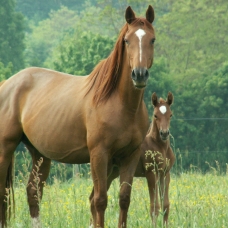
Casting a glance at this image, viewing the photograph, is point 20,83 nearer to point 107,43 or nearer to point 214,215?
point 214,215

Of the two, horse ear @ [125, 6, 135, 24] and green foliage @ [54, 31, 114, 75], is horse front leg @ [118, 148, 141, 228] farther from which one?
green foliage @ [54, 31, 114, 75]

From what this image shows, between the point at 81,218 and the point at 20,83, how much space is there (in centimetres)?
166

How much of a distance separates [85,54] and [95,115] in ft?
113

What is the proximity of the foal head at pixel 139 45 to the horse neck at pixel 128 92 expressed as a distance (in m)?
0.26

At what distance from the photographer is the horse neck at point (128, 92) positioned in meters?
6.27

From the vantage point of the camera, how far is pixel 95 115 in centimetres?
628

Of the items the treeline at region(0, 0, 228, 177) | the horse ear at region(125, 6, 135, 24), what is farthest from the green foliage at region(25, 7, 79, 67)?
the horse ear at region(125, 6, 135, 24)

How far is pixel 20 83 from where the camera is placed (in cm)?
746

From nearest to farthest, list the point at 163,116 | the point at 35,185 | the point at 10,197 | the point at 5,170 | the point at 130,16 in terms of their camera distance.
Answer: the point at 130,16 → the point at 10,197 → the point at 5,170 → the point at 35,185 → the point at 163,116

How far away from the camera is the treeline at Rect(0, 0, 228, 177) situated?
104ft

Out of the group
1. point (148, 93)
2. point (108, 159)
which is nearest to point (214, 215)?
point (108, 159)

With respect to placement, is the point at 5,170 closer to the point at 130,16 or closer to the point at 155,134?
the point at 155,134

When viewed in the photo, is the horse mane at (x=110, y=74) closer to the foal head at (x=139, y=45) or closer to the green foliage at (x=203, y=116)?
the foal head at (x=139, y=45)

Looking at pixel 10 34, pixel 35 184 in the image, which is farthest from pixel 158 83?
pixel 35 184
